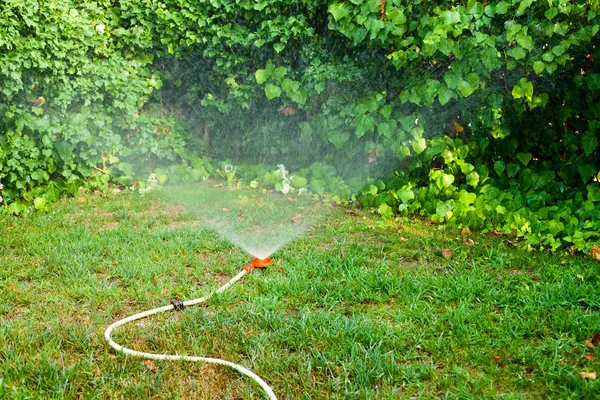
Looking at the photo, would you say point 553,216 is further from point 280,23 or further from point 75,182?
point 75,182

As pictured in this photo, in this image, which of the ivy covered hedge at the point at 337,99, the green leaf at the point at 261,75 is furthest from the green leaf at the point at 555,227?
the green leaf at the point at 261,75

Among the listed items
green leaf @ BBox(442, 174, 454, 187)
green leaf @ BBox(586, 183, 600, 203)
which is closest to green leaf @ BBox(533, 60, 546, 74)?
green leaf @ BBox(586, 183, 600, 203)

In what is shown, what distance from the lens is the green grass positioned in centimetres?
246

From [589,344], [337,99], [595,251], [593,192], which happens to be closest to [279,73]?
[337,99]

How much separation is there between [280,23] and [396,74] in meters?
1.15

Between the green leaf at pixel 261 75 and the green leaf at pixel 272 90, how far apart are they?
0.27 feet

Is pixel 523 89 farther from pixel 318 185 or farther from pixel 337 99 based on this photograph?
pixel 318 185

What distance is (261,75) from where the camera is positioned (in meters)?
5.29

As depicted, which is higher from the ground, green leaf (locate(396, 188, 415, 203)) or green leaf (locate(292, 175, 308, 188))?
green leaf (locate(396, 188, 415, 203))

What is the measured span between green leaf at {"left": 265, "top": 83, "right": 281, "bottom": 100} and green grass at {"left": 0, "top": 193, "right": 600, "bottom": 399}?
1.51 meters

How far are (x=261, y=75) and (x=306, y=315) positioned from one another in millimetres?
2924

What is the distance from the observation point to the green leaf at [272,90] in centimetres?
524

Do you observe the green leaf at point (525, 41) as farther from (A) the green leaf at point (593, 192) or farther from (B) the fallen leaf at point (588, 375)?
(B) the fallen leaf at point (588, 375)

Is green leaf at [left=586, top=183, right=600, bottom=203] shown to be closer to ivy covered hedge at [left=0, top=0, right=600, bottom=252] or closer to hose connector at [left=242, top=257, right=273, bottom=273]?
ivy covered hedge at [left=0, top=0, right=600, bottom=252]
